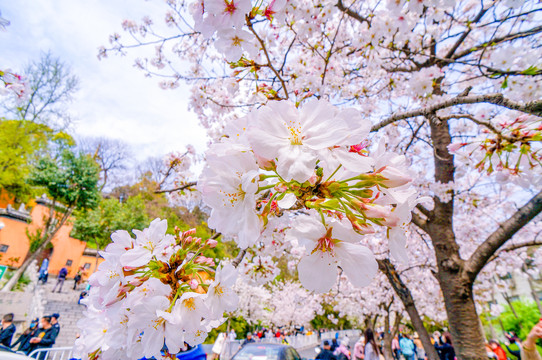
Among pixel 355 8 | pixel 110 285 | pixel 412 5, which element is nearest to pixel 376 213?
pixel 110 285

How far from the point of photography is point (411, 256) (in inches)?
293

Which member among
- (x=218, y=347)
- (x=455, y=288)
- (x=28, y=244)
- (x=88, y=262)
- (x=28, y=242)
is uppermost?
(x=28, y=242)

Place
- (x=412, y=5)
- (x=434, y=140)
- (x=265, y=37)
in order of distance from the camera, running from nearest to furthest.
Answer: (x=412, y=5)
(x=265, y=37)
(x=434, y=140)

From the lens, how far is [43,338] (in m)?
5.08

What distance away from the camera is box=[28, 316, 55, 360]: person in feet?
16.4

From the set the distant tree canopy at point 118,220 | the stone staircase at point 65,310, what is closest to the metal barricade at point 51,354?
the stone staircase at point 65,310

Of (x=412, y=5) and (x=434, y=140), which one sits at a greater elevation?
(x=434, y=140)

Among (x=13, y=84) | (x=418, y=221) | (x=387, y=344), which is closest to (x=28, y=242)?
(x=13, y=84)

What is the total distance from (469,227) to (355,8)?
19.6 feet

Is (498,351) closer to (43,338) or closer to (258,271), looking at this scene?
(258,271)

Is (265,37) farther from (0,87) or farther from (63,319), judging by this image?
(63,319)

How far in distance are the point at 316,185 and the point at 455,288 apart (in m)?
3.43

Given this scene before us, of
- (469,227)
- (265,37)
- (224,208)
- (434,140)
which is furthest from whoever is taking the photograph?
(469,227)

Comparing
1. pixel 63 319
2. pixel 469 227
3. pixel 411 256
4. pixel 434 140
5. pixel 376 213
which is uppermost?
pixel 434 140
